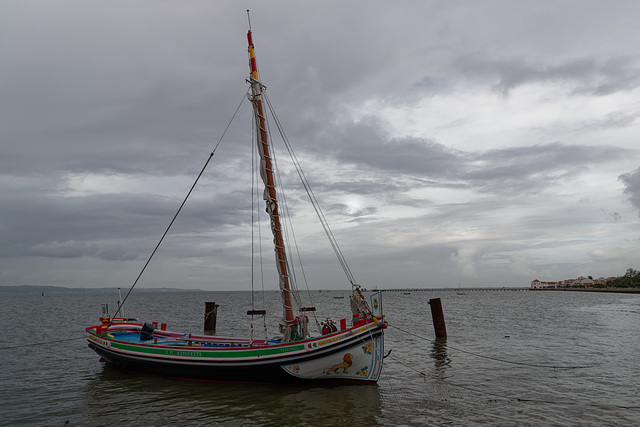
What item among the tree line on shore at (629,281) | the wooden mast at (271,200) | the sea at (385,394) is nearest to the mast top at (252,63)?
the wooden mast at (271,200)

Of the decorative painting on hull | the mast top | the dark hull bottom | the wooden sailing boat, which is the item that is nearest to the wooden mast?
the wooden sailing boat

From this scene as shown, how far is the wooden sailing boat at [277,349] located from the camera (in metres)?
15.3

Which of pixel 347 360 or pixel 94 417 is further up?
pixel 347 360

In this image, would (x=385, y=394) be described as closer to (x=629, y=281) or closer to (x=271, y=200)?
(x=271, y=200)

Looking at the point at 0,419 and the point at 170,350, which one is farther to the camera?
the point at 170,350

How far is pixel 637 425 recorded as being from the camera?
11.6 metres

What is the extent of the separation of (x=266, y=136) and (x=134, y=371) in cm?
1329

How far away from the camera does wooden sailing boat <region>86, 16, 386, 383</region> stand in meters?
15.3

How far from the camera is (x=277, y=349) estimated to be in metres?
15.6

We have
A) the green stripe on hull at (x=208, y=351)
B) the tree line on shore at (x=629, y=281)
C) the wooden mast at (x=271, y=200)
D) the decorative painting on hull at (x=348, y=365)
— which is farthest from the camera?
the tree line on shore at (x=629, y=281)

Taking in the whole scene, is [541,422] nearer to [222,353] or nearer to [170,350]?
[222,353]

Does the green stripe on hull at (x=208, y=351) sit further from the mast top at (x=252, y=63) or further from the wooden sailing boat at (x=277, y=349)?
the mast top at (x=252, y=63)

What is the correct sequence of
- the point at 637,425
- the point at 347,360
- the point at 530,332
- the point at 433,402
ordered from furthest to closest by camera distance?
the point at 530,332 → the point at 347,360 → the point at 433,402 → the point at 637,425

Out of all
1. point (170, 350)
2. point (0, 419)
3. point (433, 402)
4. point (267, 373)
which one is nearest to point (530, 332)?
point (433, 402)
